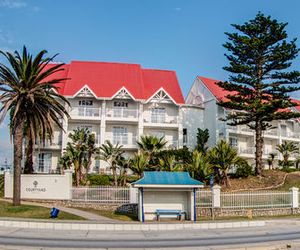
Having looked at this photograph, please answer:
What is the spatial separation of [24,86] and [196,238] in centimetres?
1728

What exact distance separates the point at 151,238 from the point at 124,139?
1212 inches

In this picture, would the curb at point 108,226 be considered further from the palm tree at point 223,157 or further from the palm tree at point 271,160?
the palm tree at point 271,160

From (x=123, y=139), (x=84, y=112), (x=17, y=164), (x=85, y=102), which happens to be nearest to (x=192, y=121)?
(x=123, y=139)

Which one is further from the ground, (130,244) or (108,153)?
(108,153)

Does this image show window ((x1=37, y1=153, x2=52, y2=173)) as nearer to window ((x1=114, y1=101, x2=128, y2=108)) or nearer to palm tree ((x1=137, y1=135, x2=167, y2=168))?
window ((x1=114, y1=101, x2=128, y2=108))

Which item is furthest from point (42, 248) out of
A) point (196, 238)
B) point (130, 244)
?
point (196, 238)

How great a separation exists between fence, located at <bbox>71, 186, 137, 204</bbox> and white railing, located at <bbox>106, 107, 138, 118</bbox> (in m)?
19.6

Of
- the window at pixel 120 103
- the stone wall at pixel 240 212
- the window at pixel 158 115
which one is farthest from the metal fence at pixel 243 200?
the window at pixel 120 103

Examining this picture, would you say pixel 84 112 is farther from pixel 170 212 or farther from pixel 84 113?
pixel 170 212

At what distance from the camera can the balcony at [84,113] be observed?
47.7 meters

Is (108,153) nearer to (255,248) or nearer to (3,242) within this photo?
(3,242)

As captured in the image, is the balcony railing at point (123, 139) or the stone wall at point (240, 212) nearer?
the stone wall at point (240, 212)

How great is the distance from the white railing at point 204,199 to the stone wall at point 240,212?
0.33 metres

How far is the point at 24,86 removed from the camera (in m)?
29.2
